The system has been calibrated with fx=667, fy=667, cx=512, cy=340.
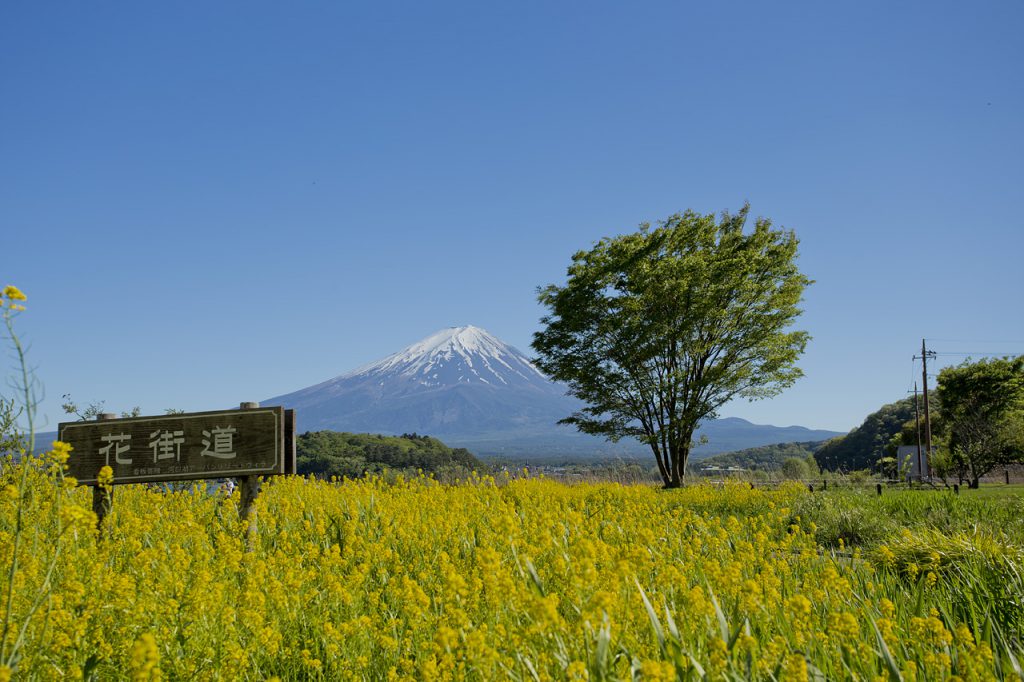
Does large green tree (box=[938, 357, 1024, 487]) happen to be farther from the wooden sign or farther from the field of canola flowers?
the wooden sign

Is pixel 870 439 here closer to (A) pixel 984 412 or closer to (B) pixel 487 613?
(A) pixel 984 412

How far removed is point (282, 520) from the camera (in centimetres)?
791

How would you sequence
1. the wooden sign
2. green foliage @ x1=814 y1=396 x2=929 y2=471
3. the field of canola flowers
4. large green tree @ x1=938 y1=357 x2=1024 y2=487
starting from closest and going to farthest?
the field of canola flowers < the wooden sign < large green tree @ x1=938 y1=357 x2=1024 y2=487 < green foliage @ x1=814 y1=396 x2=929 y2=471

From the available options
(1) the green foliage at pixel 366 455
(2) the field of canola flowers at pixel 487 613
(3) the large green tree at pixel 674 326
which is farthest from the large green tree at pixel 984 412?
(2) the field of canola flowers at pixel 487 613

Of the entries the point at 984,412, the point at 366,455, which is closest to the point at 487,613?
the point at 366,455

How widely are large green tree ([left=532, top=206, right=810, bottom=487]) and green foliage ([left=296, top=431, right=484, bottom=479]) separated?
10.00 metres

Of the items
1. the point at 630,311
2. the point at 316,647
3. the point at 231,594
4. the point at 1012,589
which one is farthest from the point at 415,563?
the point at 630,311

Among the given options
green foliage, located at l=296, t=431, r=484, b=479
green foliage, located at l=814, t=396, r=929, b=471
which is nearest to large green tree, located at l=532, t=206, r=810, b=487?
green foliage, located at l=296, t=431, r=484, b=479

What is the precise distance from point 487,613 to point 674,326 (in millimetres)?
19697

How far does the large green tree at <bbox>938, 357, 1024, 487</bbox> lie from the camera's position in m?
30.5

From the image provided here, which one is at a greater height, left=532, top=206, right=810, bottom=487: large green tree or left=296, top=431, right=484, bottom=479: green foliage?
left=532, top=206, right=810, bottom=487: large green tree

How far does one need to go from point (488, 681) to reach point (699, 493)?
12.1 m

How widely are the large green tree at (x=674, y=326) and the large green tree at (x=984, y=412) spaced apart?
47.1 ft

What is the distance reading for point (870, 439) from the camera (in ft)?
181
